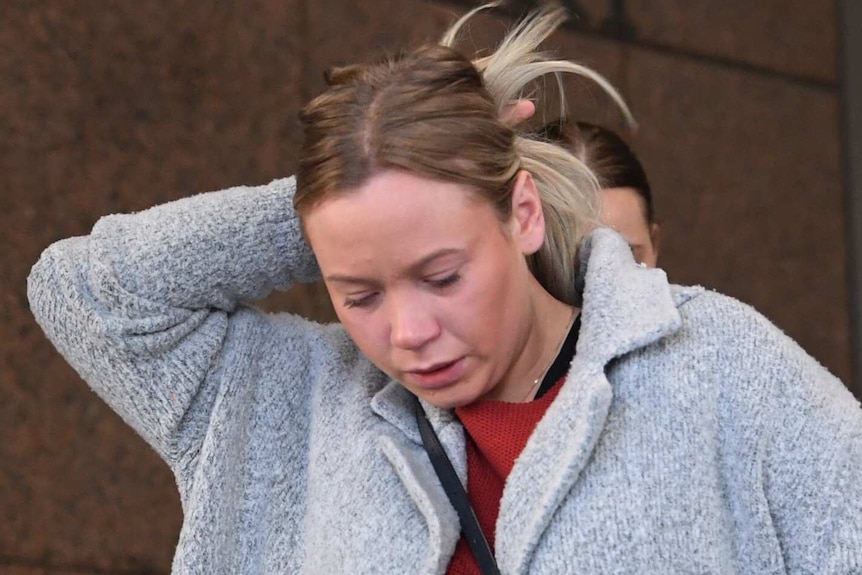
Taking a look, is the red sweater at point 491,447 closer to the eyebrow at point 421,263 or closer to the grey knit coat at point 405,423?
the grey knit coat at point 405,423

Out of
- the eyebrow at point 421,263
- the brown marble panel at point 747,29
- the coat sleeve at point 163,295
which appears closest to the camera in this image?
the eyebrow at point 421,263

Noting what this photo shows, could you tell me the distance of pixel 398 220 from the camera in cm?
151

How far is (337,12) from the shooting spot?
2.96 meters

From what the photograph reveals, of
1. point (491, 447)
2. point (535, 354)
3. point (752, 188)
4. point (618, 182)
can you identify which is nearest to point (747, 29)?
point (752, 188)

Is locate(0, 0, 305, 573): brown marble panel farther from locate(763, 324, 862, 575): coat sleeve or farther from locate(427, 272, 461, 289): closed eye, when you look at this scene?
locate(763, 324, 862, 575): coat sleeve

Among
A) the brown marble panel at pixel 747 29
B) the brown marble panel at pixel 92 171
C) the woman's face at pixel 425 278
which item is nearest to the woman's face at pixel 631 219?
the woman's face at pixel 425 278

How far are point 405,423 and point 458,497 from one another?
0.48 ft

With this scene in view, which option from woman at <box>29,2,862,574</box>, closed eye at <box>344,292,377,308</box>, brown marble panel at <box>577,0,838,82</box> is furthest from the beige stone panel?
closed eye at <box>344,292,377,308</box>

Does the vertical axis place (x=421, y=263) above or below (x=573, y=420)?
above

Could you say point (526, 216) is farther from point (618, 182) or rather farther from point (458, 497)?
point (618, 182)

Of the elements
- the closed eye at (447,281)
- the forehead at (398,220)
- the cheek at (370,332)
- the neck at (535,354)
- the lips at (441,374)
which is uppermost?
the forehead at (398,220)

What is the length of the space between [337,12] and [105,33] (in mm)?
577

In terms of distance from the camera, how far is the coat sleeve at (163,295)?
5.70 feet

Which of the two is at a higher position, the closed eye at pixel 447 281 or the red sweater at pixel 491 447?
the closed eye at pixel 447 281
